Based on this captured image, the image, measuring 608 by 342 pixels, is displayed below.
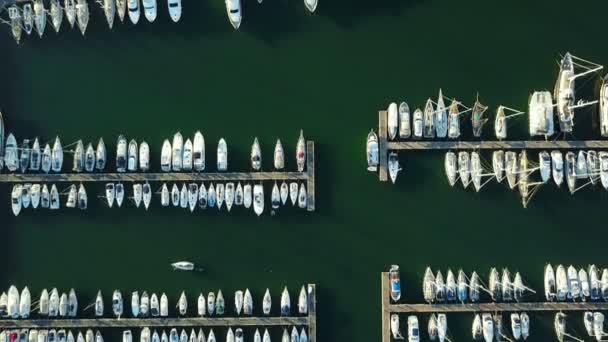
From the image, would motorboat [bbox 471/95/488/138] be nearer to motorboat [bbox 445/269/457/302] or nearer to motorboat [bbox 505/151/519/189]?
motorboat [bbox 505/151/519/189]

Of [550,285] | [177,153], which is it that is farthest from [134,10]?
[550,285]

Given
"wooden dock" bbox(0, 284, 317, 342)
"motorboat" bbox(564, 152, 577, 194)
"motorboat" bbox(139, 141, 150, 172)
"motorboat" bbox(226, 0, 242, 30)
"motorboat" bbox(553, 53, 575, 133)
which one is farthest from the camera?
"motorboat" bbox(226, 0, 242, 30)

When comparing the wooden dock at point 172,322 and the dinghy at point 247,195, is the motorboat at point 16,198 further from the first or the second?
the dinghy at point 247,195

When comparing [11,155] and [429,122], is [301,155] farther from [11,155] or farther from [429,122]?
[11,155]

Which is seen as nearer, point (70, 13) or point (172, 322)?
point (172, 322)

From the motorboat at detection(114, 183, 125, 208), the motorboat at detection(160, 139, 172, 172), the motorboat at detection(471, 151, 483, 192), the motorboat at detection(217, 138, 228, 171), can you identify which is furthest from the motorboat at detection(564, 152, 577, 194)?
the motorboat at detection(114, 183, 125, 208)
